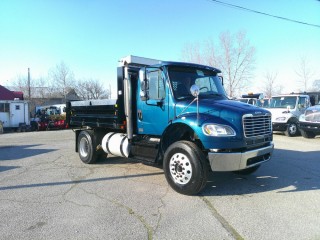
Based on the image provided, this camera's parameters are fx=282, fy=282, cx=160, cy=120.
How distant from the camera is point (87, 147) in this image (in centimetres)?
869

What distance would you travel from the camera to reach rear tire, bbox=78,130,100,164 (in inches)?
332

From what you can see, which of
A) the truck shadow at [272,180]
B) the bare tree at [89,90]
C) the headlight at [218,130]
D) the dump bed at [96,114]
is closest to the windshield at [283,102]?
the truck shadow at [272,180]

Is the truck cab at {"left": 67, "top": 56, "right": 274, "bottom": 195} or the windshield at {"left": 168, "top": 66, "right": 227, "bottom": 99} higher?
the windshield at {"left": 168, "top": 66, "right": 227, "bottom": 99}

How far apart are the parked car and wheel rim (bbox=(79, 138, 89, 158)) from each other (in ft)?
36.1

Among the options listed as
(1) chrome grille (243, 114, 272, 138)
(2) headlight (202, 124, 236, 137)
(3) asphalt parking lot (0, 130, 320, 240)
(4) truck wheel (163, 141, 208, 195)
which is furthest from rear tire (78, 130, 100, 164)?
(1) chrome grille (243, 114, 272, 138)

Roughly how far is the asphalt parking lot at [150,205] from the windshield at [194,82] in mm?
2004

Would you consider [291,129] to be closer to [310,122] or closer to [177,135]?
[310,122]

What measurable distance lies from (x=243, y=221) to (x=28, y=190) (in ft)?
14.2

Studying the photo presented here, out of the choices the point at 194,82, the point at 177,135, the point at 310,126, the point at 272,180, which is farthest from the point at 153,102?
the point at 310,126

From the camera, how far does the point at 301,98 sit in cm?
1634

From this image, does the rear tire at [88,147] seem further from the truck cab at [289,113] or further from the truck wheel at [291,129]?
the truck wheel at [291,129]

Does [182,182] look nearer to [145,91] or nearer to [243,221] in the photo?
[243,221]

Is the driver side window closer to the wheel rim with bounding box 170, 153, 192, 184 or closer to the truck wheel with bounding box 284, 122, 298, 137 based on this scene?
the wheel rim with bounding box 170, 153, 192, 184

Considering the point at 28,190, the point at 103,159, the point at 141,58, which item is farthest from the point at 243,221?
the point at 103,159
